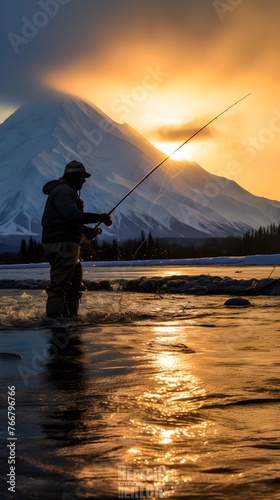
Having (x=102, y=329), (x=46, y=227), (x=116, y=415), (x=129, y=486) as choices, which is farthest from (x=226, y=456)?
(x=46, y=227)

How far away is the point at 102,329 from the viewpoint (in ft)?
24.2

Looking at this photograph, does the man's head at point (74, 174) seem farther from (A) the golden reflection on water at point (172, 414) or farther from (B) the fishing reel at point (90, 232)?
(A) the golden reflection on water at point (172, 414)

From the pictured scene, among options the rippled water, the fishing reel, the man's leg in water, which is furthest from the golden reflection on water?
the fishing reel

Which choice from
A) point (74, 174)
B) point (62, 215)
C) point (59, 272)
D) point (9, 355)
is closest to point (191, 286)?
point (74, 174)

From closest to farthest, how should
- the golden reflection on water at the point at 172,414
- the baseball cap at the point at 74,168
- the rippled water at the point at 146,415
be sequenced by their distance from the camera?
the rippled water at the point at 146,415 < the golden reflection on water at the point at 172,414 < the baseball cap at the point at 74,168

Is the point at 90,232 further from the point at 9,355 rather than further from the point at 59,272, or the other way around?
the point at 9,355

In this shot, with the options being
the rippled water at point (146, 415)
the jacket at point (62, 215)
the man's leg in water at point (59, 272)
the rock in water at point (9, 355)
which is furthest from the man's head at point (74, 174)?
the rock in water at point (9, 355)

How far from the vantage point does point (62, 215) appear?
7695mm

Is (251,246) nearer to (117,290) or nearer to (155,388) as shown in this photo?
(117,290)

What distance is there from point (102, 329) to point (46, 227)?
1623 mm

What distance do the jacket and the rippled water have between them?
172 cm

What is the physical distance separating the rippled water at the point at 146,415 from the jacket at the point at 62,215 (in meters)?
1.72

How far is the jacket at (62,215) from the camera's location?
7.64m

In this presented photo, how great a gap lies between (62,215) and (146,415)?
4.95 m
